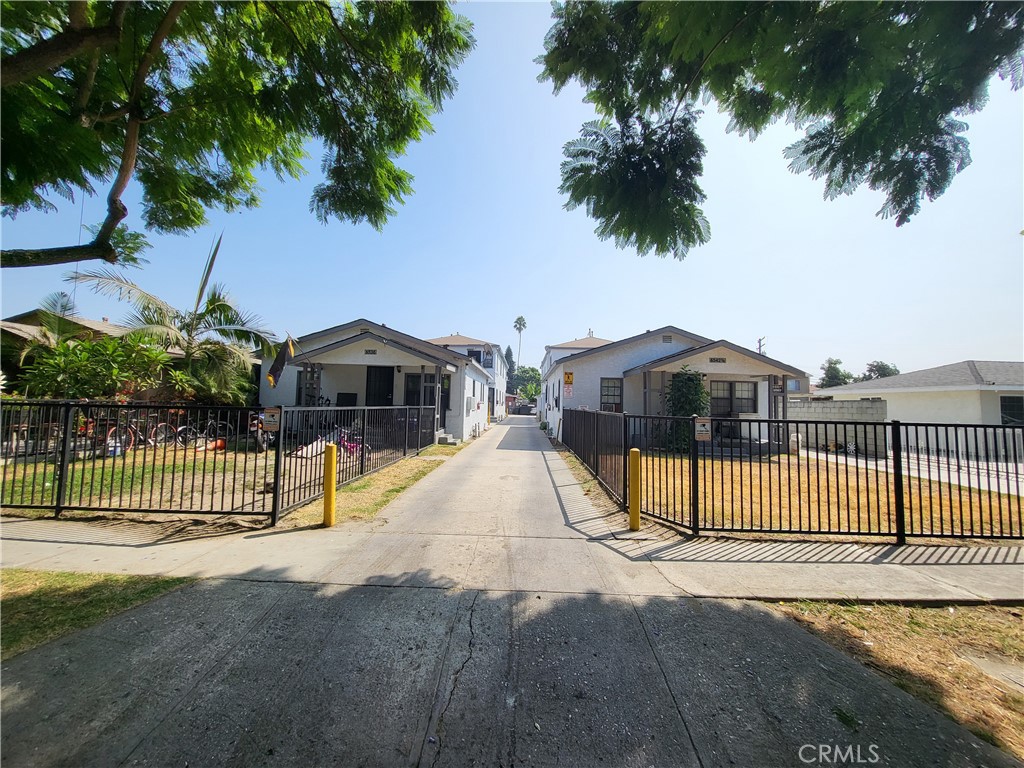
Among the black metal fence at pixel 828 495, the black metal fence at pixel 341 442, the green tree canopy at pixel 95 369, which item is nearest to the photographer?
the black metal fence at pixel 828 495

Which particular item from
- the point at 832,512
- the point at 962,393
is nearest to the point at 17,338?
the point at 832,512

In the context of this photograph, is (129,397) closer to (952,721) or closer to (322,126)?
(322,126)

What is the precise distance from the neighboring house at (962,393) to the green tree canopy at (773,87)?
21.7 metres

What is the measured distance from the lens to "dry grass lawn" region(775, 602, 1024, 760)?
229 cm

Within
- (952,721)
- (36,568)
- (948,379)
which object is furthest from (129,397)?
(948,379)

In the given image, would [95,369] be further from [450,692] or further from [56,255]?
[450,692]

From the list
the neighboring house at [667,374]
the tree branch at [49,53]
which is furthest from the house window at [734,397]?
the tree branch at [49,53]

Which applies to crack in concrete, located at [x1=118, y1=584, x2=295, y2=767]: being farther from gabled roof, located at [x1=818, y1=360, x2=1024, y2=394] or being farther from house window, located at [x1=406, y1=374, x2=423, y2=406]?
gabled roof, located at [x1=818, y1=360, x2=1024, y2=394]

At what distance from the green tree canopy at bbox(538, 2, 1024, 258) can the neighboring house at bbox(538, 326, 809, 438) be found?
11768 mm

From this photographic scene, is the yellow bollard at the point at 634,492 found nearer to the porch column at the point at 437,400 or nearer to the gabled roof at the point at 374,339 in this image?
the gabled roof at the point at 374,339

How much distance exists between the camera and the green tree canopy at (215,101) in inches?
133

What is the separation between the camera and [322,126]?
4.82 meters

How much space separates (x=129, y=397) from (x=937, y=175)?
17556 millimetres

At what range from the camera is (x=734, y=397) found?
17.8 meters
